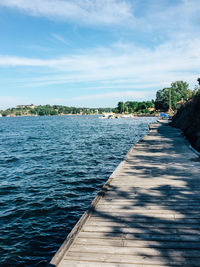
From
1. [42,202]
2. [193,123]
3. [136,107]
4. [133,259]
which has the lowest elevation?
[42,202]

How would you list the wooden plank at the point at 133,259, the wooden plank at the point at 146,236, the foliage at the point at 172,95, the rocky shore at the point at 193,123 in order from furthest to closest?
1. the foliage at the point at 172,95
2. the rocky shore at the point at 193,123
3. the wooden plank at the point at 146,236
4. the wooden plank at the point at 133,259

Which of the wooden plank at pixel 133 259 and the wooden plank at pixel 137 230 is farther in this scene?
the wooden plank at pixel 137 230

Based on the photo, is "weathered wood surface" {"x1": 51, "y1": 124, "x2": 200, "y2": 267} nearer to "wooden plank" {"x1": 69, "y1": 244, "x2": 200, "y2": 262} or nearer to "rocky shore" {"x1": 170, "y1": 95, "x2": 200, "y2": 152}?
"wooden plank" {"x1": 69, "y1": 244, "x2": 200, "y2": 262}

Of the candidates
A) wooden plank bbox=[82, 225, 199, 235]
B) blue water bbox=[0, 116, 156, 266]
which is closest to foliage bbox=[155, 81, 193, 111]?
blue water bbox=[0, 116, 156, 266]

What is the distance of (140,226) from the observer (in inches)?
175

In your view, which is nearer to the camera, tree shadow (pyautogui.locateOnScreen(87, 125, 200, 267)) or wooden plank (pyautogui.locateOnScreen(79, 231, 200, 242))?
tree shadow (pyautogui.locateOnScreen(87, 125, 200, 267))

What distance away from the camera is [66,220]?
304 inches

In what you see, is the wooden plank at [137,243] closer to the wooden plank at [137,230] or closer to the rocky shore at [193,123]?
the wooden plank at [137,230]

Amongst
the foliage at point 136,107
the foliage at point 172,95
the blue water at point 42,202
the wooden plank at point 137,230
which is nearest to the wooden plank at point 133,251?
the wooden plank at point 137,230

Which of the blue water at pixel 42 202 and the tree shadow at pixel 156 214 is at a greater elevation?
the tree shadow at pixel 156 214

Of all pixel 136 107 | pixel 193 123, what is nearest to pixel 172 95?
pixel 136 107

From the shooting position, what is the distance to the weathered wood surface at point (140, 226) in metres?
3.47

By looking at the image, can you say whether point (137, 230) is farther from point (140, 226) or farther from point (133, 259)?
point (133, 259)

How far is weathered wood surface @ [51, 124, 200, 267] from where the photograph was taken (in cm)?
347
